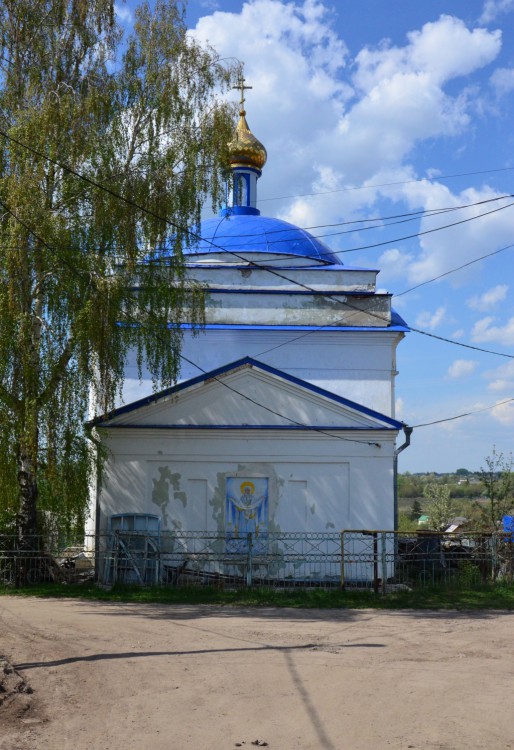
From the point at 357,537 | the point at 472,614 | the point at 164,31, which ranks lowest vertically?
the point at 472,614

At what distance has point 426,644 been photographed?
368 inches

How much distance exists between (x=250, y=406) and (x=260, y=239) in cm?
692

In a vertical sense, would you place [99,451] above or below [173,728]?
above

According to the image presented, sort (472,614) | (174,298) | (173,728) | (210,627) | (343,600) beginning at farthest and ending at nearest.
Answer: (174,298), (343,600), (472,614), (210,627), (173,728)

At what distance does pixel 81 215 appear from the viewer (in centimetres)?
1365

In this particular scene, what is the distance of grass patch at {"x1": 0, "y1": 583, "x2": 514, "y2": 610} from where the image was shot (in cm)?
1259

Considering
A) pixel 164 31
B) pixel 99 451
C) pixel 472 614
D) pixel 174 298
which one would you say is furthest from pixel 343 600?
pixel 164 31

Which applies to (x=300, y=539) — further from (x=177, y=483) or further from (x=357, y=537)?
(x=177, y=483)

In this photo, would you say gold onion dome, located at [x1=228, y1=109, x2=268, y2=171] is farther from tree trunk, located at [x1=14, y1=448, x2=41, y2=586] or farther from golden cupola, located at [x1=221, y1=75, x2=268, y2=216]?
tree trunk, located at [x1=14, y1=448, x2=41, y2=586]

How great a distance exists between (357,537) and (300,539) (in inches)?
42.3

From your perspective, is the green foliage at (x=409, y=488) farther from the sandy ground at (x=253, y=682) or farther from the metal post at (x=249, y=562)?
the sandy ground at (x=253, y=682)

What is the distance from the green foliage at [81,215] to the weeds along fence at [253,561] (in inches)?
40.6

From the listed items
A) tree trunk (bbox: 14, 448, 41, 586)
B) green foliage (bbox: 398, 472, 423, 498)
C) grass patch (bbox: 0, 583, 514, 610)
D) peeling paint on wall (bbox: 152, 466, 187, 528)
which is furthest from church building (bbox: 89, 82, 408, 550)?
green foliage (bbox: 398, 472, 423, 498)

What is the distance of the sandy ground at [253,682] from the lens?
5.73 meters
